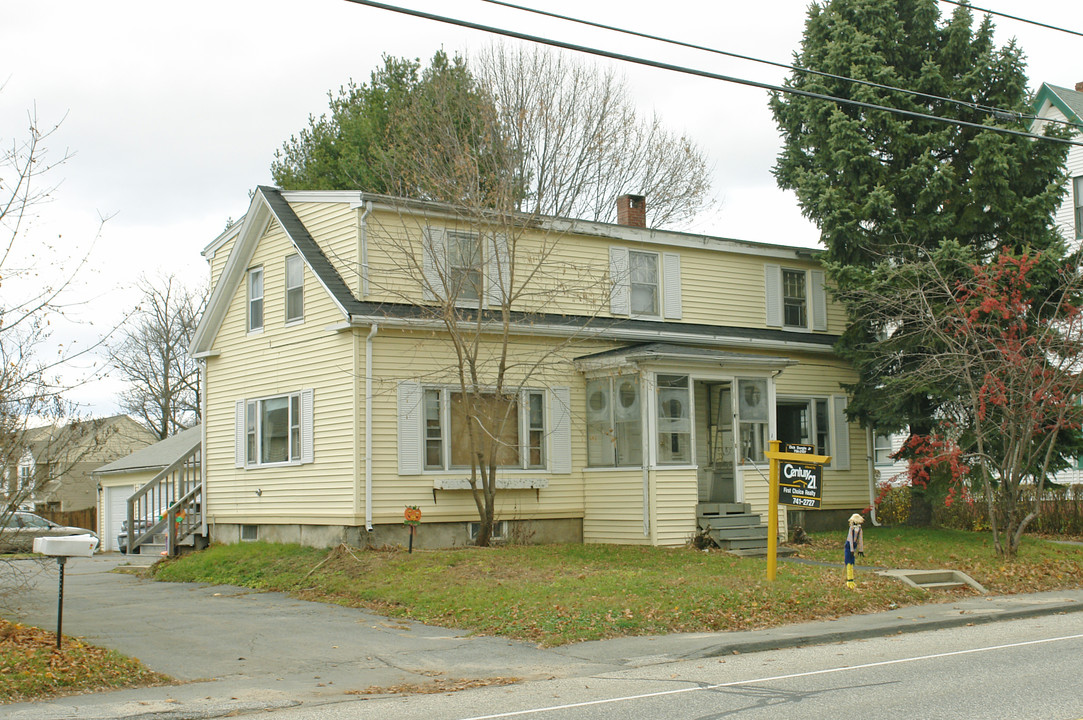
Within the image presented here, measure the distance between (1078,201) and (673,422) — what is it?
54.2 feet

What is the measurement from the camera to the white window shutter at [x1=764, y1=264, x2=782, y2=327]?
24.7 m

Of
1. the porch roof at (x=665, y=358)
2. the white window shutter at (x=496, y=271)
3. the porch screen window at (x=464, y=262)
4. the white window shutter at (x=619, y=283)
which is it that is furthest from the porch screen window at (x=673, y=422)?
the porch screen window at (x=464, y=262)

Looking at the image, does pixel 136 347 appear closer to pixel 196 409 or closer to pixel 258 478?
pixel 196 409

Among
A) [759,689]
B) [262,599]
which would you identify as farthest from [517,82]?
[759,689]

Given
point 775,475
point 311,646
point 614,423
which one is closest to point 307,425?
point 614,423

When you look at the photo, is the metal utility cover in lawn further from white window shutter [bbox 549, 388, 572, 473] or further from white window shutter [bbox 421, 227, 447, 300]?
white window shutter [bbox 421, 227, 447, 300]

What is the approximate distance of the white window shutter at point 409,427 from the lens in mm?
19406

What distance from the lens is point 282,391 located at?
21.2 m

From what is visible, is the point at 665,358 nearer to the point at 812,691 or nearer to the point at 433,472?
the point at 433,472

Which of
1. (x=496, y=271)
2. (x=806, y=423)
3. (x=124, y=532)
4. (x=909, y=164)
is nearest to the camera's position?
(x=496, y=271)

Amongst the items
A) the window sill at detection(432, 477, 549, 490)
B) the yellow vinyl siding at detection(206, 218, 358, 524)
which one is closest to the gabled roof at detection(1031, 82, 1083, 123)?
the window sill at detection(432, 477, 549, 490)

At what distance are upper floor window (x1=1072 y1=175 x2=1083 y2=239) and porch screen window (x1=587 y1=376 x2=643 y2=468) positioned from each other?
16.2m

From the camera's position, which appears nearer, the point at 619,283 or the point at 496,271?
the point at 496,271

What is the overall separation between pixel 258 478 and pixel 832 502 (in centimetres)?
1267
